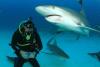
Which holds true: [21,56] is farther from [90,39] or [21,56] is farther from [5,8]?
[90,39]

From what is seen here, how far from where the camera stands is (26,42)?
196 cm

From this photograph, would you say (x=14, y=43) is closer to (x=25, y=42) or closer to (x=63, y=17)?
(x=25, y=42)

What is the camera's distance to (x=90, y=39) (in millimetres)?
2514

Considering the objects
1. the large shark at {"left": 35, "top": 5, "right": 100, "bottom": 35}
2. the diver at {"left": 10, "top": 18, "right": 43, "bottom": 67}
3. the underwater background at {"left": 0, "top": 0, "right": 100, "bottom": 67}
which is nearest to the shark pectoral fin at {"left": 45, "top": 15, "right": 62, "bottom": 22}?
the large shark at {"left": 35, "top": 5, "right": 100, "bottom": 35}

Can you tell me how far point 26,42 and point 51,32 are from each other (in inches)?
20.0

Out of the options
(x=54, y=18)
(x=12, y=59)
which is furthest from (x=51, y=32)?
(x=54, y=18)

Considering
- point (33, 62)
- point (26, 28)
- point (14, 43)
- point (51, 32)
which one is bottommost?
point (33, 62)

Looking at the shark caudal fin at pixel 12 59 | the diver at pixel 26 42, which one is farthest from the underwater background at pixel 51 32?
the diver at pixel 26 42

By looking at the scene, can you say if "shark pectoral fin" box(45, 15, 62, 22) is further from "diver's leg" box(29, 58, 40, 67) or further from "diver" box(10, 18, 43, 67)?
"diver's leg" box(29, 58, 40, 67)

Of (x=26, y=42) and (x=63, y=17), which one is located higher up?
(x=63, y=17)

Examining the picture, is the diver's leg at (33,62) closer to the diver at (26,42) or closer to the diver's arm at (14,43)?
the diver at (26,42)

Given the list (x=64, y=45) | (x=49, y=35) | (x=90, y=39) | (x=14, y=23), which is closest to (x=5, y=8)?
(x=14, y=23)

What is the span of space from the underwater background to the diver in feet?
1.11

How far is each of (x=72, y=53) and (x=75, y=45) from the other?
0.09 meters
